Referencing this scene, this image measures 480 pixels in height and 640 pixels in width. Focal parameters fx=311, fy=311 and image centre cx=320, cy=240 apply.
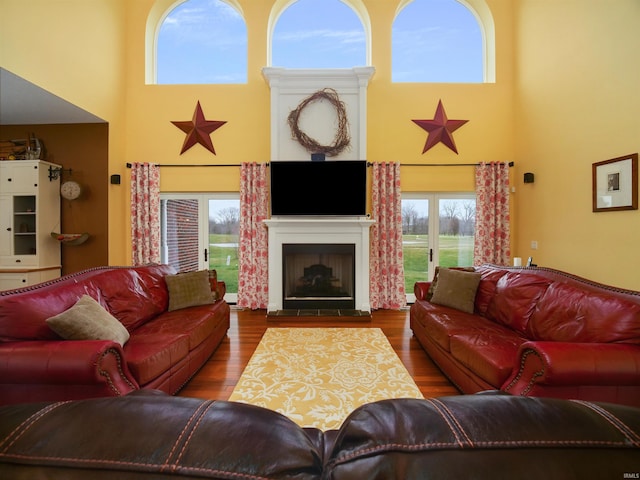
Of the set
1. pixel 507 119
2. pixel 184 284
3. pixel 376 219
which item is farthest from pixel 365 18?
pixel 184 284

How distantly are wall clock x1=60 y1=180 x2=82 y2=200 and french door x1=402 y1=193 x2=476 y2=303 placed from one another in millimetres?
5171

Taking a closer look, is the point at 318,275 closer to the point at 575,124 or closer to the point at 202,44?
the point at 575,124

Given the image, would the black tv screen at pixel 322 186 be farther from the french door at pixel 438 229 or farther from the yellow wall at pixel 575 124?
the yellow wall at pixel 575 124

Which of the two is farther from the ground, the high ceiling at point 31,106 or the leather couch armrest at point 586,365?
the high ceiling at point 31,106

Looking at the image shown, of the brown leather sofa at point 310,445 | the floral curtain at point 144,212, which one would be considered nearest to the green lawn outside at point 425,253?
the floral curtain at point 144,212

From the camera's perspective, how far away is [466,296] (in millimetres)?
3432

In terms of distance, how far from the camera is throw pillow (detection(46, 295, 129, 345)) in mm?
2033

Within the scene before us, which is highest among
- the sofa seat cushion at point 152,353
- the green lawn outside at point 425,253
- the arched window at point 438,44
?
the arched window at point 438,44

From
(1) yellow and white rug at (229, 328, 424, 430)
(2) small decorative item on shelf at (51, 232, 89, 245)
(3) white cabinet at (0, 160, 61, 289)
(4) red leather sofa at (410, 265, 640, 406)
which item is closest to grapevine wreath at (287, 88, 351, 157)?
(4) red leather sofa at (410, 265, 640, 406)

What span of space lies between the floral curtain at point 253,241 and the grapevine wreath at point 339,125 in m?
0.80

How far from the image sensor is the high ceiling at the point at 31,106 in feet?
11.7

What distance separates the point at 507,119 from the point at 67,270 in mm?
7621

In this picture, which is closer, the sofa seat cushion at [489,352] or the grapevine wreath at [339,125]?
the sofa seat cushion at [489,352]

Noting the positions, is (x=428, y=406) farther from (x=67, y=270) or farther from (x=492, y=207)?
(x=67, y=270)
